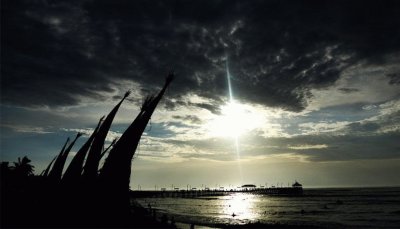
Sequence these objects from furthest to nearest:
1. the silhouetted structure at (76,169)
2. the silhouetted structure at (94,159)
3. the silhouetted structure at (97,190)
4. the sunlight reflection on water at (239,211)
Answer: the sunlight reflection on water at (239,211) < the silhouetted structure at (76,169) < the silhouetted structure at (94,159) < the silhouetted structure at (97,190)

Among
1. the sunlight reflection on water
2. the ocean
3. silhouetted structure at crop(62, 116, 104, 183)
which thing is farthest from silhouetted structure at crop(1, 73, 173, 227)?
the sunlight reflection on water

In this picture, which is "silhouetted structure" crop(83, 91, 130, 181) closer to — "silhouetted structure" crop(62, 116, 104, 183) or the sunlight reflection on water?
"silhouetted structure" crop(62, 116, 104, 183)

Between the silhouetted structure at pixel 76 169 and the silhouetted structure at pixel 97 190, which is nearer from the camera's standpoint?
the silhouetted structure at pixel 97 190

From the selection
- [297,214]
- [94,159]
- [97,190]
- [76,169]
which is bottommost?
[297,214]

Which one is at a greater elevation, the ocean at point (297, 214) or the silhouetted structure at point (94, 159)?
the silhouetted structure at point (94, 159)

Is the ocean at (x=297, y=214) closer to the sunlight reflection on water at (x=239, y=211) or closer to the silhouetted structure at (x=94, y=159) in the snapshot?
the sunlight reflection on water at (x=239, y=211)

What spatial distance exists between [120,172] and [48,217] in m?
6.93

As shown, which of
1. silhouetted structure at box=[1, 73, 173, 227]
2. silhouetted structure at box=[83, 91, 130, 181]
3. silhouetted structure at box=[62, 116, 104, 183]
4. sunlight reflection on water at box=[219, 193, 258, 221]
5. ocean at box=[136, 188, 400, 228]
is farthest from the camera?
sunlight reflection on water at box=[219, 193, 258, 221]

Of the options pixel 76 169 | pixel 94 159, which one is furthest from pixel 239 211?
pixel 94 159

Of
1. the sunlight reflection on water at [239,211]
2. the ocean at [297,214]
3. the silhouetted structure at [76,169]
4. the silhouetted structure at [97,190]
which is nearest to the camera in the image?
the silhouetted structure at [97,190]

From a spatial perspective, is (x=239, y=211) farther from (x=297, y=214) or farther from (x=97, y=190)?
(x=97, y=190)

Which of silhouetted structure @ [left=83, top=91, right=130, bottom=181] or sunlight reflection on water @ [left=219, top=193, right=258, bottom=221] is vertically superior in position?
silhouetted structure @ [left=83, top=91, right=130, bottom=181]

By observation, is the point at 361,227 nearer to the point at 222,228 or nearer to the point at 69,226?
the point at 222,228

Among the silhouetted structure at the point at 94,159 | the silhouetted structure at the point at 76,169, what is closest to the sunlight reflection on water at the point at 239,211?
the silhouetted structure at the point at 76,169
